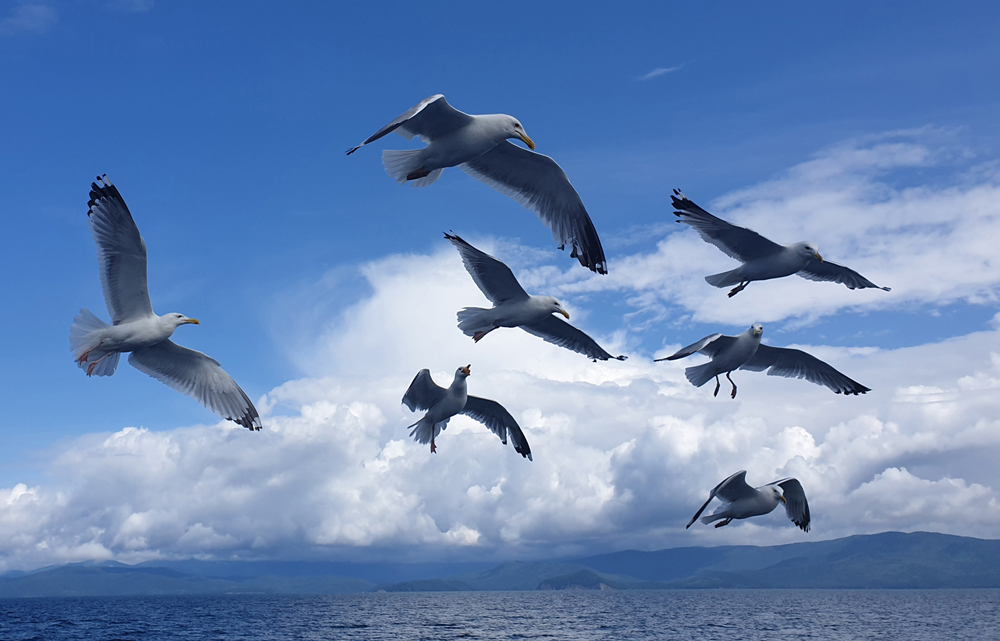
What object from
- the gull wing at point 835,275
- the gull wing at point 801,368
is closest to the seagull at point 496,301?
the gull wing at point 835,275

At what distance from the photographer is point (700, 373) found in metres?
16.0

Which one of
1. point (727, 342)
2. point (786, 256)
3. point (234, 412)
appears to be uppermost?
point (786, 256)

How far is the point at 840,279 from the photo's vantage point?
1656cm

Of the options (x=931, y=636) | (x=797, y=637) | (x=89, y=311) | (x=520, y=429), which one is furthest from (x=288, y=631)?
(x=89, y=311)

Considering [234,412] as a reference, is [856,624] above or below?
below

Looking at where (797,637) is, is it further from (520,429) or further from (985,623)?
(520,429)

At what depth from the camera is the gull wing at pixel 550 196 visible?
13258 mm

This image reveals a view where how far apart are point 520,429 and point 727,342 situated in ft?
23.1

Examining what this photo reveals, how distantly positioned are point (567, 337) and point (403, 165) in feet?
21.1

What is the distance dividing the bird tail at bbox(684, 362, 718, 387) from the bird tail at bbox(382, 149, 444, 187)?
7181 millimetres

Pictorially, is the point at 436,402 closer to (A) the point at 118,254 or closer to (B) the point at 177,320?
(B) the point at 177,320

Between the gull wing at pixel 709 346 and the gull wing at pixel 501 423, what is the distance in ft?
20.9

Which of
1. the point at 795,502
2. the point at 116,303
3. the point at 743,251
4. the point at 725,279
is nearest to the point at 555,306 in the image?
the point at 725,279

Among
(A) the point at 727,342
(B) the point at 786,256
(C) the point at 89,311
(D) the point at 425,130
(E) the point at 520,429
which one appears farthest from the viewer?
(E) the point at 520,429
